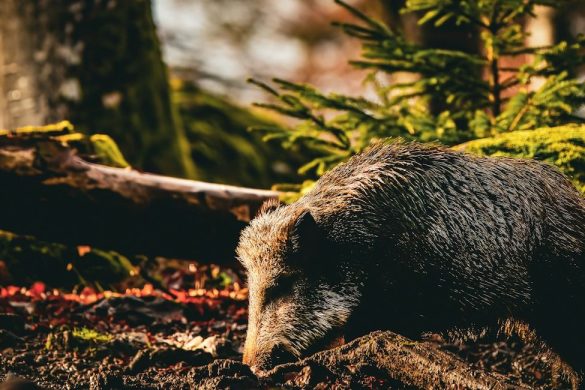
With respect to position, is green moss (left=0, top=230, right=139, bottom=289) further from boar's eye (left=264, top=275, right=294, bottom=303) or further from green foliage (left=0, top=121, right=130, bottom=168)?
boar's eye (left=264, top=275, right=294, bottom=303)

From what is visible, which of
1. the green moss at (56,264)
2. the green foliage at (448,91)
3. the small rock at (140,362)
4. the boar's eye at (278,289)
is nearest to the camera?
the boar's eye at (278,289)

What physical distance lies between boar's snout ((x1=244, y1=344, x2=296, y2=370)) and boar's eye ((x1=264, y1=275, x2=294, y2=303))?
25cm

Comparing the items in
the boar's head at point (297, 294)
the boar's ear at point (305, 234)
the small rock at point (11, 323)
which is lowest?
the small rock at point (11, 323)

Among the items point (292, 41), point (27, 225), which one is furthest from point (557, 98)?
point (292, 41)

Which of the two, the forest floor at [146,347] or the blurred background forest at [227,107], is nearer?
the forest floor at [146,347]

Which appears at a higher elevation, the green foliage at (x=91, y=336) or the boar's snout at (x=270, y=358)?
the boar's snout at (x=270, y=358)

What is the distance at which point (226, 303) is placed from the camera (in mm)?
5809

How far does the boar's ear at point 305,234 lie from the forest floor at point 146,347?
0.60 meters

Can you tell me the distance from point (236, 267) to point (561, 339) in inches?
120

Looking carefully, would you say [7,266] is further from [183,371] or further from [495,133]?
[495,133]

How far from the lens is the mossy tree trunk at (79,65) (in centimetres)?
761

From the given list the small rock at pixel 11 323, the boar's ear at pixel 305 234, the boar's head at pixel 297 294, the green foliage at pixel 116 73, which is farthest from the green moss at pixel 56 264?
the boar's ear at pixel 305 234

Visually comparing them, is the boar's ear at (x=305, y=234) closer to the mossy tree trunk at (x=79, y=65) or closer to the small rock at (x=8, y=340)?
the small rock at (x=8, y=340)

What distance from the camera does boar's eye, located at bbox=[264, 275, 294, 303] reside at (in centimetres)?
360
